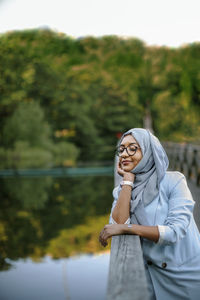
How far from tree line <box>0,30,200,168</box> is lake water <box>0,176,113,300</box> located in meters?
6.11

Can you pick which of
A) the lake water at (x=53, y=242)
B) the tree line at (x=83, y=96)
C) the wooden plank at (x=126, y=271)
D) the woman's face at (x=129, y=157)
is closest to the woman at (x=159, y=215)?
the woman's face at (x=129, y=157)

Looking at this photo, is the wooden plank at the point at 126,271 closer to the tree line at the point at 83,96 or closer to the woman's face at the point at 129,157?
the woman's face at the point at 129,157

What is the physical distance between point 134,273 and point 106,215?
20046mm

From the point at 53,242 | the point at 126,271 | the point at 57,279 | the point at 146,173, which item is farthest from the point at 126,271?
the point at 53,242

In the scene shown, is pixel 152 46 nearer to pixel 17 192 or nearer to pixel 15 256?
pixel 17 192

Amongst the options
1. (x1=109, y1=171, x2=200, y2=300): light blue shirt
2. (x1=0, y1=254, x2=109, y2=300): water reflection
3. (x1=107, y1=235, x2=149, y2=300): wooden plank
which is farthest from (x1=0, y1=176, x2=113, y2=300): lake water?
(x1=107, y1=235, x2=149, y2=300): wooden plank

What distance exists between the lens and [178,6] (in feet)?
184

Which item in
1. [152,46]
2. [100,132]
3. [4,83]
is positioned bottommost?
[100,132]

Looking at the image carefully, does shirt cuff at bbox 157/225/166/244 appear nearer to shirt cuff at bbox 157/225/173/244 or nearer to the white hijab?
shirt cuff at bbox 157/225/173/244

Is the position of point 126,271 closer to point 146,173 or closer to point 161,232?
point 161,232

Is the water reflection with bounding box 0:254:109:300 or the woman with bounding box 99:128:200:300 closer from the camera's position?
the woman with bounding box 99:128:200:300

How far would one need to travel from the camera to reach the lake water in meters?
11.9

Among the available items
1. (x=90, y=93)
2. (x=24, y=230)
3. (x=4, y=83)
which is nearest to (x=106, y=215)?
(x=24, y=230)

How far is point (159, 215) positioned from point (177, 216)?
0.34 feet
